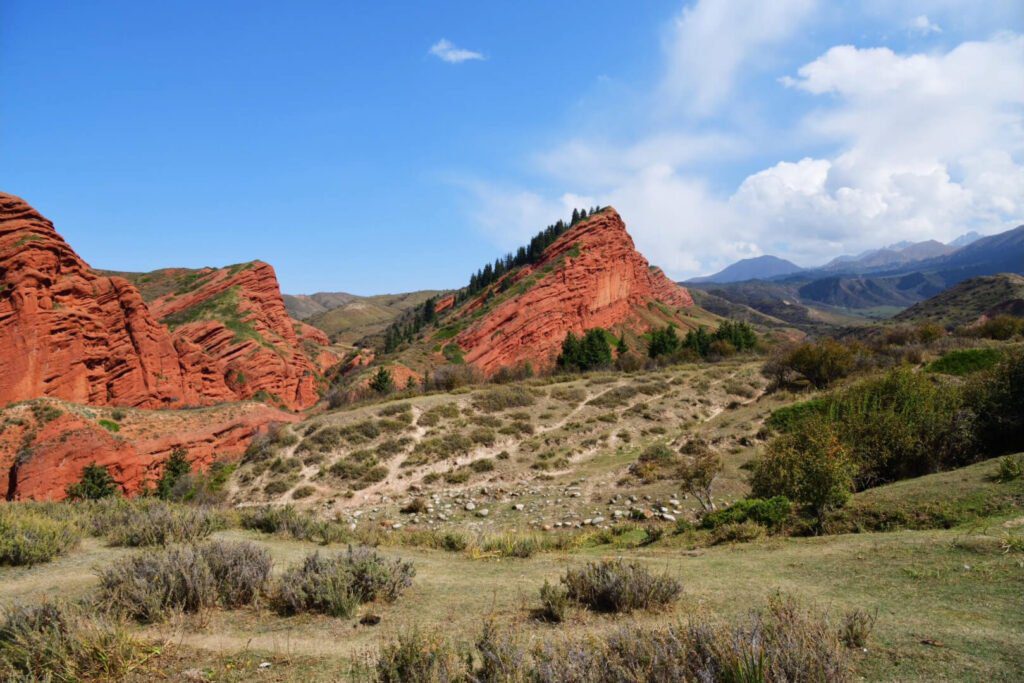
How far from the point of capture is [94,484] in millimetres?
24469

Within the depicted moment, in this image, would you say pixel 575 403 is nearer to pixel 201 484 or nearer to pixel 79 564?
pixel 201 484

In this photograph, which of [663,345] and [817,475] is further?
[663,345]

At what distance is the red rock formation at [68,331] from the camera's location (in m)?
35.4

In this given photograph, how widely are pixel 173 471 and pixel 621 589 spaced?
30.9 metres

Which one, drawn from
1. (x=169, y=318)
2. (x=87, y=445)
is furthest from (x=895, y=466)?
(x=169, y=318)

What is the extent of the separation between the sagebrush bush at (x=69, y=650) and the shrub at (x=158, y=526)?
14.5ft

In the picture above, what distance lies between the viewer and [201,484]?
25266mm

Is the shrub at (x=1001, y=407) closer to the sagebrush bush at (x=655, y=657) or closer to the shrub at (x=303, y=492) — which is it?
the sagebrush bush at (x=655, y=657)

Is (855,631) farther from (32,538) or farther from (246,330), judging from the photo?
(246,330)

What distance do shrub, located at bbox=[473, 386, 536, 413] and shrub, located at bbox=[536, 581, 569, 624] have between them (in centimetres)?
2519

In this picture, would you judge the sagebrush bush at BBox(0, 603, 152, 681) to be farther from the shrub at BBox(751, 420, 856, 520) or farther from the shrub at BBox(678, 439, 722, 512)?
the shrub at BBox(678, 439, 722, 512)

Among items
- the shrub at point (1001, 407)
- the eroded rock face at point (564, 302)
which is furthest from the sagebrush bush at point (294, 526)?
the eroded rock face at point (564, 302)

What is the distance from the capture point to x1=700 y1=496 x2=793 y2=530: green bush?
9914mm

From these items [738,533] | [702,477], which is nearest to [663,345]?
[702,477]
